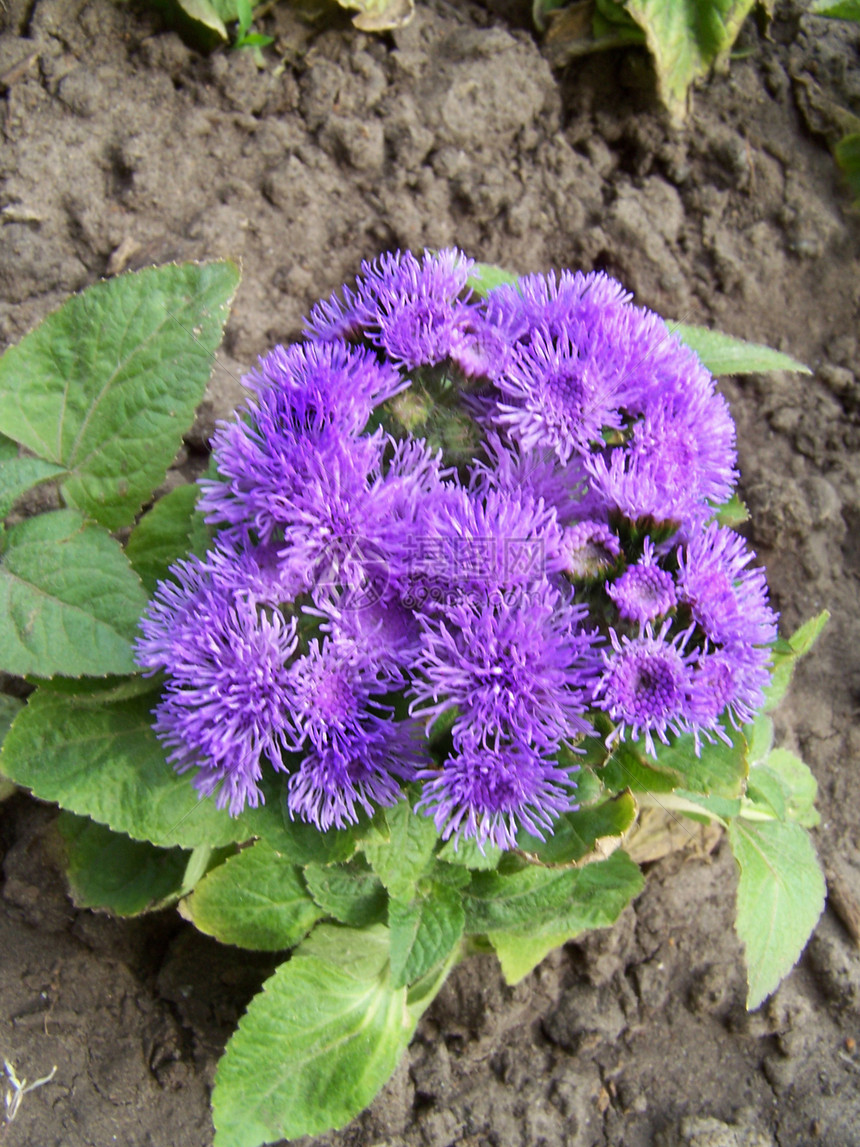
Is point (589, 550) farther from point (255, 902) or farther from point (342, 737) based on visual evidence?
point (255, 902)

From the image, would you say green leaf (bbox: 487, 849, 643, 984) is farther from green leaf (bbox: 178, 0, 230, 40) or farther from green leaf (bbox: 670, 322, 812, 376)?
green leaf (bbox: 178, 0, 230, 40)

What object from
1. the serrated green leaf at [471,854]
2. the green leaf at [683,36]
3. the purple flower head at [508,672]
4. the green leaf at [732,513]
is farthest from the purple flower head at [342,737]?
the green leaf at [683,36]

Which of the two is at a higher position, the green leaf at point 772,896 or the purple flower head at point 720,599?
the purple flower head at point 720,599

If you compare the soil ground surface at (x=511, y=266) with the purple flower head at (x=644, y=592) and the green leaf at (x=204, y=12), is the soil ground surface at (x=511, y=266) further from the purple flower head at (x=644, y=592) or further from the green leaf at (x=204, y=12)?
the purple flower head at (x=644, y=592)

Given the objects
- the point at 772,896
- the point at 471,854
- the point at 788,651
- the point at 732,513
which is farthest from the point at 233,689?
the point at 772,896

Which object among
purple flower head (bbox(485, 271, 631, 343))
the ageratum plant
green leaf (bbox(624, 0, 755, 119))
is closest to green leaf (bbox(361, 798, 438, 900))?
Result: the ageratum plant

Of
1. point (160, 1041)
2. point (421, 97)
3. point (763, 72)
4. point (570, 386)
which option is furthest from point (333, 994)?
point (763, 72)
